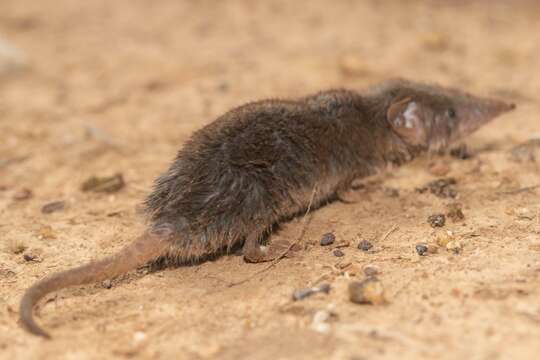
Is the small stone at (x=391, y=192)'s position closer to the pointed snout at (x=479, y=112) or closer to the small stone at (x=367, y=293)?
the pointed snout at (x=479, y=112)

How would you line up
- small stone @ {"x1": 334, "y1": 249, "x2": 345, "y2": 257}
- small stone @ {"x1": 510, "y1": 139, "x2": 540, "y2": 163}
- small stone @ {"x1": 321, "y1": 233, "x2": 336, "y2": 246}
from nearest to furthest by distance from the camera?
1. small stone @ {"x1": 334, "y1": 249, "x2": 345, "y2": 257}
2. small stone @ {"x1": 321, "y1": 233, "x2": 336, "y2": 246}
3. small stone @ {"x1": 510, "y1": 139, "x2": 540, "y2": 163}

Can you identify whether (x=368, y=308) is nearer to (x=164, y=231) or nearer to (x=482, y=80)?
(x=164, y=231)

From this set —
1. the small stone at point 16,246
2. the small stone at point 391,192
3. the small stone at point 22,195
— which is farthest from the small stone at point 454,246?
the small stone at point 22,195

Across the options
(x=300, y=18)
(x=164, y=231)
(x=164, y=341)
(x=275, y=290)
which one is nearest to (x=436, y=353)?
(x=275, y=290)

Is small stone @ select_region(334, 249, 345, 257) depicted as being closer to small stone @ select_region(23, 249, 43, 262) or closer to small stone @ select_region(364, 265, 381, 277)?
small stone @ select_region(364, 265, 381, 277)

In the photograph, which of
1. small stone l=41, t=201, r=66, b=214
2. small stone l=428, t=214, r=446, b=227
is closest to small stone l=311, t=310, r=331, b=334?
small stone l=428, t=214, r=446, b=227
